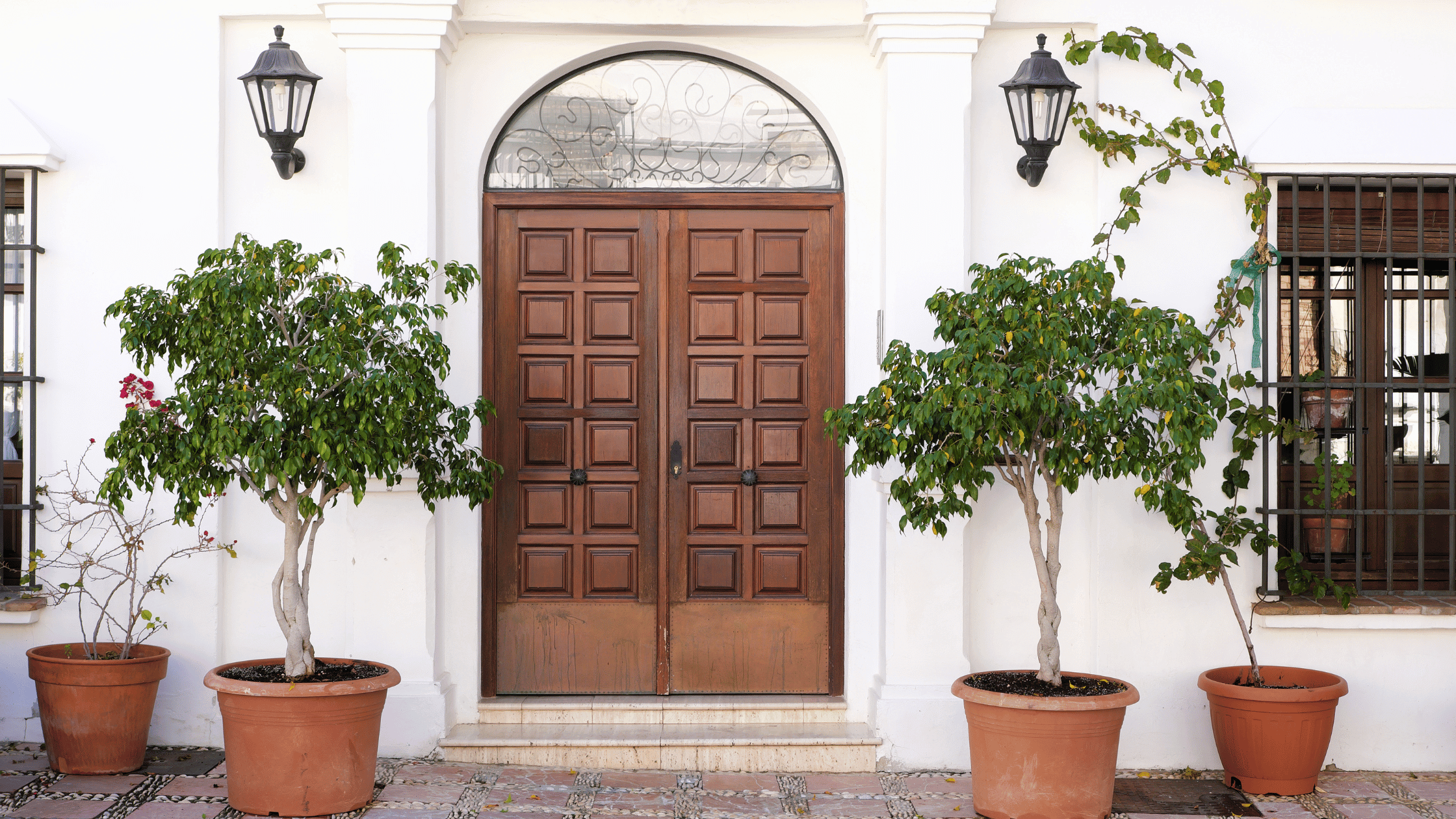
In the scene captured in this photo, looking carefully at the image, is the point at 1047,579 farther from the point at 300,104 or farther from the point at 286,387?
the point at 300,104

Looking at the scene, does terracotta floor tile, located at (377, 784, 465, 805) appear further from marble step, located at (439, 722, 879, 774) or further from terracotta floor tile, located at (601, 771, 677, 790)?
terracotta floor tile, located at (601, 771, 677, 790)

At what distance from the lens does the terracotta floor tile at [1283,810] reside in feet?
14.5

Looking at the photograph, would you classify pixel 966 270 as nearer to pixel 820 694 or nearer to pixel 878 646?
pixel 878 646

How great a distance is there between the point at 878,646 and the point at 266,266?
3.04 meters

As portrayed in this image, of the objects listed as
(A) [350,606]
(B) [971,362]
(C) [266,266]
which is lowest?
(A) [350,606]

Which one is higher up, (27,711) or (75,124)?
(75,124)

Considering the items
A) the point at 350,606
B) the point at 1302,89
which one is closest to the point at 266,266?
the point at 350,606

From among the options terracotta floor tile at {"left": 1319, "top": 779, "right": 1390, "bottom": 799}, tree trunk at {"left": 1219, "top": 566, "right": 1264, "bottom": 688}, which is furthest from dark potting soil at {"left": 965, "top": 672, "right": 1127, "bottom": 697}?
terracotta floor tile at {"left": 1319, "top": 779, "right": 1390, "bottom": 799}

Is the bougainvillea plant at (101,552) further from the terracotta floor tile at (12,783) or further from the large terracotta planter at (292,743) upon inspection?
the large terracotta planter at (292,743)

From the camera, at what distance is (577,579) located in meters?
5.38

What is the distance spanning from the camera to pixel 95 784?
4.57 meters

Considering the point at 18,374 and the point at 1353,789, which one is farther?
the point at 18,374

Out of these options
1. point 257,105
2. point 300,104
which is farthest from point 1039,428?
point 257,105

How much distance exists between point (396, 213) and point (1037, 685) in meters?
3.31
